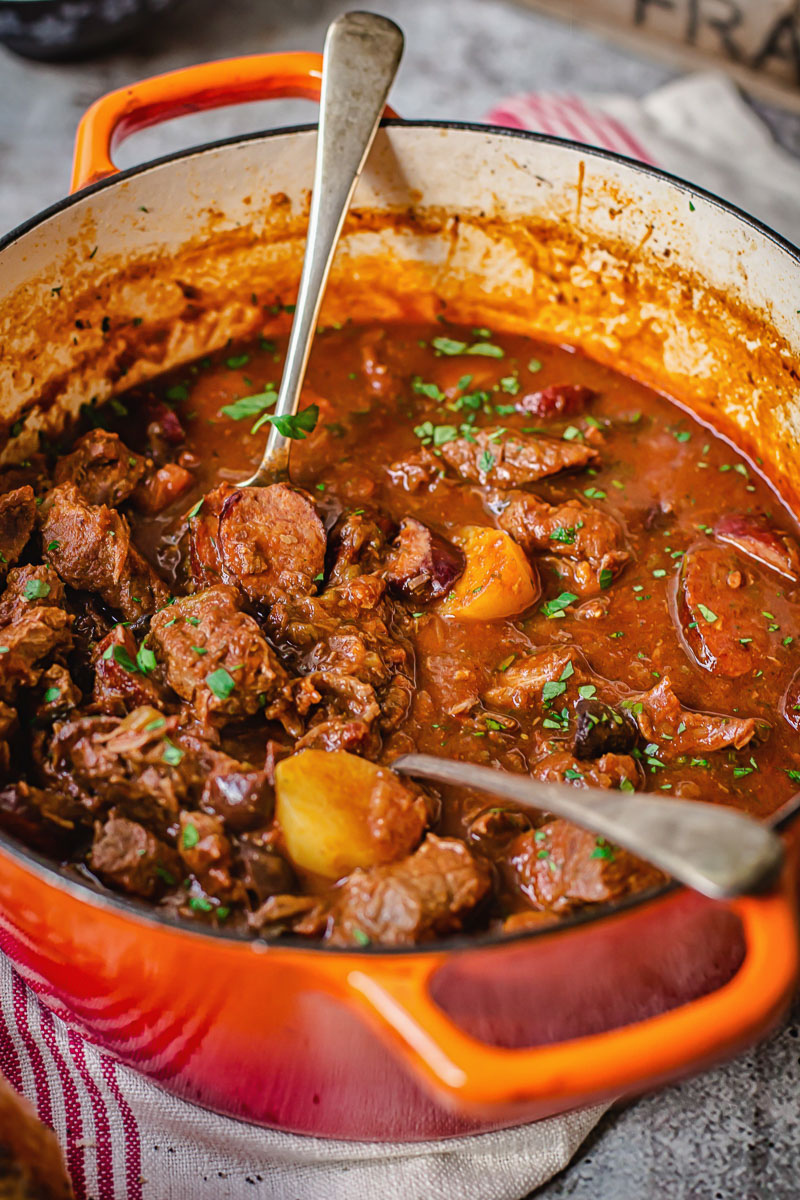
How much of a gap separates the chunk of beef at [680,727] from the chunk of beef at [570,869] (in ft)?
1.36

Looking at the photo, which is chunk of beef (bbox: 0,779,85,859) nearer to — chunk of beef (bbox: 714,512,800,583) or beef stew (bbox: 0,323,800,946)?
beef stew (bbox: 0,323,800,946)

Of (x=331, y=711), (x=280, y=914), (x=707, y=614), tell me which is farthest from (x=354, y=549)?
(x=280, y=914)

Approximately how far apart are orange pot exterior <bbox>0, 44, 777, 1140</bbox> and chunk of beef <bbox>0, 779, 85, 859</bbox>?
16 cm

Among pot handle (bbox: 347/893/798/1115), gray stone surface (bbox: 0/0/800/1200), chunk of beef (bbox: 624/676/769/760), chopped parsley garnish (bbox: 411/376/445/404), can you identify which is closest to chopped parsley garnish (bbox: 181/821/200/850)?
pot handle (bbox: 347/893/798/1115)

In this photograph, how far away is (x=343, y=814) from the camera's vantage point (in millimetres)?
2447

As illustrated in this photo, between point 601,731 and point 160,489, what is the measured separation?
1.39 m

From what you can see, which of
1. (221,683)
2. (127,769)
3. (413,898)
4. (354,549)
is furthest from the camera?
(354,549)

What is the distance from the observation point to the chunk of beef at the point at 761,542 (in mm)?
3205

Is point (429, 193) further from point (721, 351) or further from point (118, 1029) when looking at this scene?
point (118, 1029)

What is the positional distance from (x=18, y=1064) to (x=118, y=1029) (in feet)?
1.44

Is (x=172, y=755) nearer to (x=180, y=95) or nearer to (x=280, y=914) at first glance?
(x=280, y=914)

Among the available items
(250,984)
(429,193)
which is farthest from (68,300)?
(250,984)

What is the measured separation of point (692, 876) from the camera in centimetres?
164

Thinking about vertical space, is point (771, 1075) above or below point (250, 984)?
below
